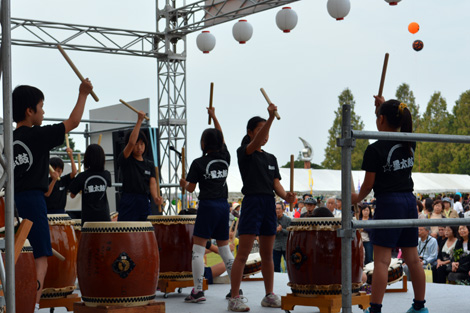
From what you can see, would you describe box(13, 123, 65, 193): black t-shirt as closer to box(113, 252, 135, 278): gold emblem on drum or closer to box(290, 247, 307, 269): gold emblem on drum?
box(113, 252, 135, 278): gold emblem on drum

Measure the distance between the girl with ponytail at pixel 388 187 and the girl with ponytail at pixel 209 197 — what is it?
163 cm

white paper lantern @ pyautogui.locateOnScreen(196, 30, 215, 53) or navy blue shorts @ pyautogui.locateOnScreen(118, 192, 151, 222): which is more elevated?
white paper lantern @ pyautogui.locateOnScreen(196, 30, 215, 53)

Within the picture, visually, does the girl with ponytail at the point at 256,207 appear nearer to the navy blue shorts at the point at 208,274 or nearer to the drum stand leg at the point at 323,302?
the drum stand leg at the point at 323,302

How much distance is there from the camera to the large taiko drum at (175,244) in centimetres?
602

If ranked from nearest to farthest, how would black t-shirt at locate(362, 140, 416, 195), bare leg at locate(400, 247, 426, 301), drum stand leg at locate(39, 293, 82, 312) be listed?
black t-shirt at locate(362, 140, 416, 195) < bare leg at locate(400, 247, 426, 301) < drum stand leg at locate(39, 293, 82, 312)

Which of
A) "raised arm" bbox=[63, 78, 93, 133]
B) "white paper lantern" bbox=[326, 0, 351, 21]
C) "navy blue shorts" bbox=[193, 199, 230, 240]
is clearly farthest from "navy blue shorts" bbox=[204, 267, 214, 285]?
"white paper lantern" bbox=[326, 0, 351, 21]

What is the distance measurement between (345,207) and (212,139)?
238 centimetres

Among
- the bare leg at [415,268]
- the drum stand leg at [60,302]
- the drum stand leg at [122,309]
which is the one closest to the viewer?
the bare leg at [415,268]

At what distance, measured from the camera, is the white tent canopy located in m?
23.7

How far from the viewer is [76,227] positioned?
20.4 ft

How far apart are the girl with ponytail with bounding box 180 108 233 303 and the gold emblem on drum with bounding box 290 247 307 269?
2.87ft

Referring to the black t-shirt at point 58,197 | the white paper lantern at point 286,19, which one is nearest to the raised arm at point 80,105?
the black t-shirt at point 58,197

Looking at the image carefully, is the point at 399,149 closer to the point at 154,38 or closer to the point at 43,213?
the point at 43,213

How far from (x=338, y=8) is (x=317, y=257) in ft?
20.8
